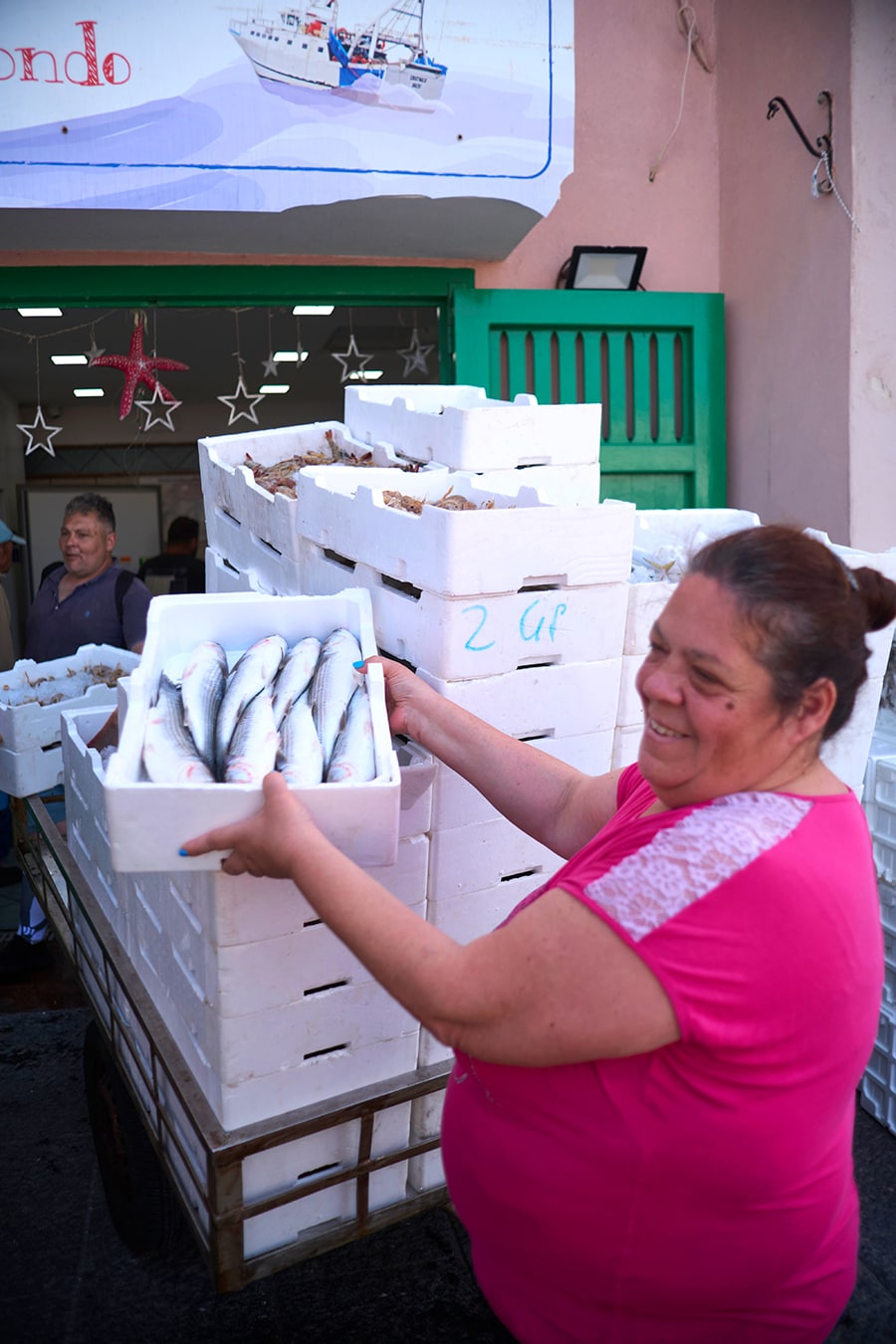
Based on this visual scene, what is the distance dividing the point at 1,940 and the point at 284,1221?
142 inches

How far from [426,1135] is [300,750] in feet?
3.62

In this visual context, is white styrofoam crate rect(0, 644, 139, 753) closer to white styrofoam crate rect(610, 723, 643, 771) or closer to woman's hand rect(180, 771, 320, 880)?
white styrofoam crate rect(610, 723, 643, 771)

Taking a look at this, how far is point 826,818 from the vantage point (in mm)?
1476

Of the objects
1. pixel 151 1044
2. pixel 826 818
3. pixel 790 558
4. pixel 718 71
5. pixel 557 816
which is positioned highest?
pixel 718 71

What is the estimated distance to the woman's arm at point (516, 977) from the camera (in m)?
1.36

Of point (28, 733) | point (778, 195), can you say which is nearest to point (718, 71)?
point (778, 195)

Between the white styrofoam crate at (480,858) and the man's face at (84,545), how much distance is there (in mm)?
3338

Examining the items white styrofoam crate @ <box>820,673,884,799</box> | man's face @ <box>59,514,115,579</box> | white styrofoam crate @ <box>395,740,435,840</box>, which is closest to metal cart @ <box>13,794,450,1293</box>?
white styrofoam crate @ <box>395,740,435,840</box>

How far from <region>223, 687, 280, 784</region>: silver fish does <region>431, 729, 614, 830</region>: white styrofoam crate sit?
474 mm

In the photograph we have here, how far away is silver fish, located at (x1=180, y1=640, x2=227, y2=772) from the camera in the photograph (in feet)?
6.43

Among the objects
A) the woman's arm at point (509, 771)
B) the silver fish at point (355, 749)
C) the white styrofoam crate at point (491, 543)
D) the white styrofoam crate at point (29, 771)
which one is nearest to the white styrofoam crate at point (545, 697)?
the woman's arm at point (509, 771)

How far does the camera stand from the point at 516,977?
1.40 meters

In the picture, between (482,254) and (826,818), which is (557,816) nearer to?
(826,818)

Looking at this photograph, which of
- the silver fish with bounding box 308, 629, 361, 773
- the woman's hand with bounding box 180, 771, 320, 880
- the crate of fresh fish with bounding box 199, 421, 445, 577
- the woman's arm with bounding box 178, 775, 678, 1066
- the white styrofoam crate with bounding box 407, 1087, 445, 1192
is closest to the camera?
the woman's arm with bounding box 178, 775, 678, 1066
